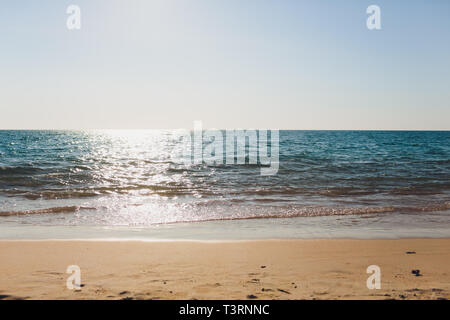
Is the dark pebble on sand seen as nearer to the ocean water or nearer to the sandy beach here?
the sandy beach

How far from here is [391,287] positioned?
486 centimetres

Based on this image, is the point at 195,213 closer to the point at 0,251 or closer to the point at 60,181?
the point at 0,251

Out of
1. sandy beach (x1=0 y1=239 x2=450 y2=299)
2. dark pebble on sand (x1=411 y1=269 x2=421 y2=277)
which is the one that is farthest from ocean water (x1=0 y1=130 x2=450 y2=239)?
dark pebble on sand (x1=411 y1=269 x2=421 y2=277)

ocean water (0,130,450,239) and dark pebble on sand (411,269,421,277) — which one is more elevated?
dark pebble on sand (411,269,421,277)

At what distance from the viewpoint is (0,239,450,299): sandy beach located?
4.63m

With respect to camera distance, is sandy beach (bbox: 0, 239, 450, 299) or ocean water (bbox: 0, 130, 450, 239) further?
ocean water (bbox: 0, 130, 450, 239)

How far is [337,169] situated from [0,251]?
789 inches

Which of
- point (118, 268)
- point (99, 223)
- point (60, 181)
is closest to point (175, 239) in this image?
point (118, 268)

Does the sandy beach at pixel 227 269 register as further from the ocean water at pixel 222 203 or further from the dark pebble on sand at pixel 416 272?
the ocean water at pixel 222 203

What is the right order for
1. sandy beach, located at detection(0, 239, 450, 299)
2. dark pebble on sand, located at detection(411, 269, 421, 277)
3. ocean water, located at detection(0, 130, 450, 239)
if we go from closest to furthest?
1. sandy beach, located at detection(0, 239, 450, 299)
2. dark pebble on sand, located at detection(411, 269, 421, 277)
3. ocean water, located at detection(0, 130, 450, 239)

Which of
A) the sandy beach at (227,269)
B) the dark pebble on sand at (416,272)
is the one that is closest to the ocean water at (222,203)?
the sandy beach at (227,269)

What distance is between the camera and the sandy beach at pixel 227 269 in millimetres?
4633

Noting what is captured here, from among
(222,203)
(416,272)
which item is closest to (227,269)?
(416,272)

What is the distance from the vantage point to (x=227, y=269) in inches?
227
